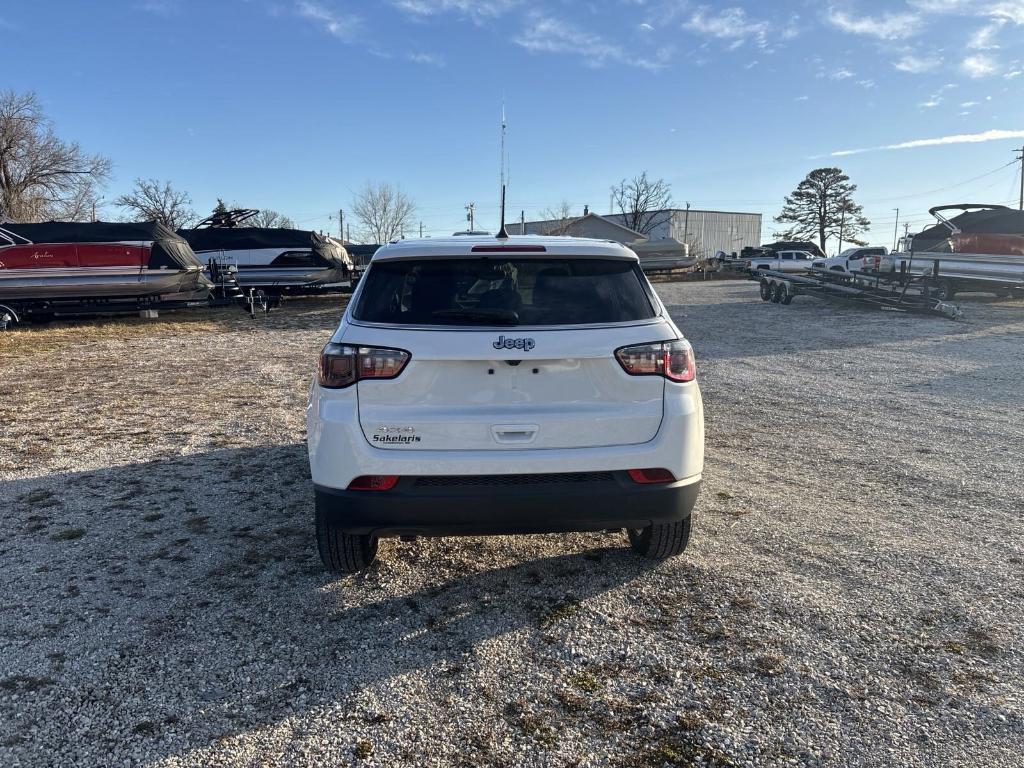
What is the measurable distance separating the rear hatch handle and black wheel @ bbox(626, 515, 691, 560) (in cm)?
89

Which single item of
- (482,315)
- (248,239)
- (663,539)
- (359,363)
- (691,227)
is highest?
(691,227)

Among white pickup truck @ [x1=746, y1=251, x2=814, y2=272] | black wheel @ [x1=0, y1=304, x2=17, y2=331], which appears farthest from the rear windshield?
A: white pickup truck @ [x1=746, y1=251, x2=814, y2=272]

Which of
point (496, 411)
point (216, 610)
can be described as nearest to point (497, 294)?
point (496, 411)

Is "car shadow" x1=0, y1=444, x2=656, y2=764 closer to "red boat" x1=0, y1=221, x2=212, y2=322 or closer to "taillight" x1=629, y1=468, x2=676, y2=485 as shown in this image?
"taillight" x1=629, y1=468, x2=676, y2=485

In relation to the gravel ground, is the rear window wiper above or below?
above

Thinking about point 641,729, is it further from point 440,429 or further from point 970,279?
point 970,279

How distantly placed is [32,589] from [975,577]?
4.90 meters

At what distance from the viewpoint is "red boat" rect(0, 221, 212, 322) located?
15578 mm

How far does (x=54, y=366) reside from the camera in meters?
10.9

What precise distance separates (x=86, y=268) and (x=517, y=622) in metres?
16.5

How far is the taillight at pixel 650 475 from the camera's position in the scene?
3.10 meters

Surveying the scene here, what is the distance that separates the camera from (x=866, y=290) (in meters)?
19.1

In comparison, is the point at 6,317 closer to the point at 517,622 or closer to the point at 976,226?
the point at 517,622

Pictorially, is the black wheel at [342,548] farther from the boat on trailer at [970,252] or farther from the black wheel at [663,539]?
the boat on trailer at [970,252]
